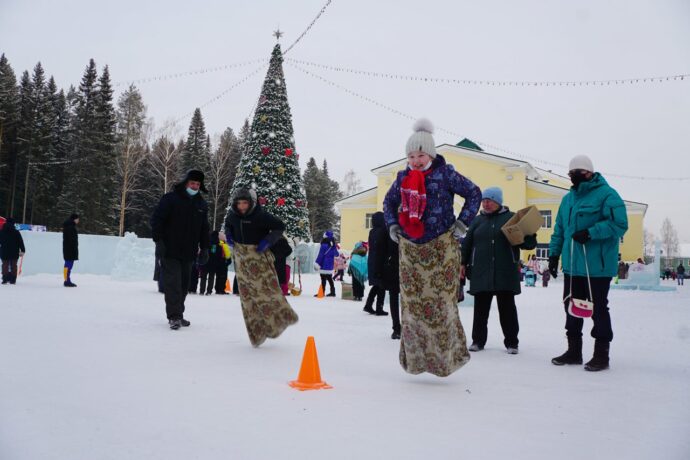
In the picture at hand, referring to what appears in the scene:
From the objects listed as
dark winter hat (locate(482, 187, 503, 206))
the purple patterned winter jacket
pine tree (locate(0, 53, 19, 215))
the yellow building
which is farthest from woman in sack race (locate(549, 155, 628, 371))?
pine tree (locate(0, 53, 19, 215))

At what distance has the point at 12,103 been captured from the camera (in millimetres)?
44375

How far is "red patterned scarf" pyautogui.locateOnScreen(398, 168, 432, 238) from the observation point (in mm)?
3922

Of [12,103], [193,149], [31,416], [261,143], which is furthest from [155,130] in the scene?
[31,416]

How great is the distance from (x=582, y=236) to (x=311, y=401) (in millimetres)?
3036

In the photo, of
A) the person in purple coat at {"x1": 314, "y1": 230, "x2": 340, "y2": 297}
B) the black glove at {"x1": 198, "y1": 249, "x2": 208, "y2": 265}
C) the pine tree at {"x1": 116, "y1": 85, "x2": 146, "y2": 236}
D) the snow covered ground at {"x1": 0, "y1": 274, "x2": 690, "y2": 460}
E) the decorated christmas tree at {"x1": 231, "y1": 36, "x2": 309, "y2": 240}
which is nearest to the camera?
the snow covered ground at {"x1": 0, "y1": 274, "x2": 690, "y2": 460}

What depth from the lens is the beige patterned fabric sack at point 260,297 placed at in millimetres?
5551

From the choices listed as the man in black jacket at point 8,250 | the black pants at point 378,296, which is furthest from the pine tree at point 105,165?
the black pants at point 378,296

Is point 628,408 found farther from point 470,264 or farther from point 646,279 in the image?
point 646,279

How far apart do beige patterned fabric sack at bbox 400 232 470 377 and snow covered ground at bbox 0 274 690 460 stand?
210 millimetres

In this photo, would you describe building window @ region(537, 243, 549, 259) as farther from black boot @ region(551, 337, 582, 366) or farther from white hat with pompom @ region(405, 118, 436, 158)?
white hat with pompom @ region(405, 118, 436, 158)

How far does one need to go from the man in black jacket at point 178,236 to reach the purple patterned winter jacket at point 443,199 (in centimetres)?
367

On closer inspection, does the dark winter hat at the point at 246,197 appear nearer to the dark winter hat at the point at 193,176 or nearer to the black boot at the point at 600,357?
the dark winter hat at the point at 193,176

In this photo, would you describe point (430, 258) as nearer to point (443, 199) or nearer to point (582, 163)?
point (443, 199)

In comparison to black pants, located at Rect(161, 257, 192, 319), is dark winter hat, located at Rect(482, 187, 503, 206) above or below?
above
